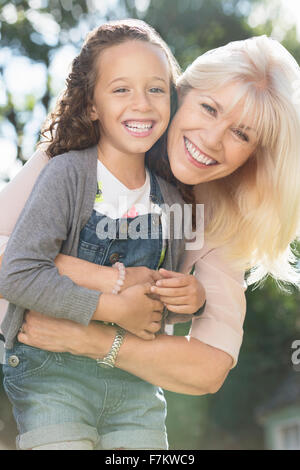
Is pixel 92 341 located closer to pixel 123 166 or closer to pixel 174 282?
pixel 174 282

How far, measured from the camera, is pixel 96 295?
223cm

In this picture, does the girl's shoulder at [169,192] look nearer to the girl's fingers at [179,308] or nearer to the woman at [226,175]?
the woman at [226,175]

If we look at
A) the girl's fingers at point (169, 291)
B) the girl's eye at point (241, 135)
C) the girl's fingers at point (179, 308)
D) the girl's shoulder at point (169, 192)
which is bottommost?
the girl's fingers at point (179, 308)

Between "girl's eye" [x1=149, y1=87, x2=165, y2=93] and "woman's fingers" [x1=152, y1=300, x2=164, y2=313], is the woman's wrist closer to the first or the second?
"woman's fingers" [x1=152, y1=300, x2=164, y2=313]

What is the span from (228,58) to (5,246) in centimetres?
122

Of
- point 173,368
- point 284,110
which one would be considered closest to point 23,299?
point 173,368

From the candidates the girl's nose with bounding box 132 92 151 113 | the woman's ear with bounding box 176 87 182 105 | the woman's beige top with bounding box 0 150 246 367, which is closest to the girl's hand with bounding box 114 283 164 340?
the woman's beige top with bounding box 0 150 246 367

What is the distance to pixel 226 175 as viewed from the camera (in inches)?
118

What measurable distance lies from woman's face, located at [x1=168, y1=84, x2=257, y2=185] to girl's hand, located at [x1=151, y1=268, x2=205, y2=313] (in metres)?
0.49

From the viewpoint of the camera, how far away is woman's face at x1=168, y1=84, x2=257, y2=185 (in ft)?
8.87

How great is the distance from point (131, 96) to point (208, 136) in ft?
1.22

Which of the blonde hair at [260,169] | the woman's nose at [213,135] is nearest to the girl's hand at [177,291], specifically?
the blonde hair at [260,169]

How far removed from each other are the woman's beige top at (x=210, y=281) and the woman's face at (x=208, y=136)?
37 cm

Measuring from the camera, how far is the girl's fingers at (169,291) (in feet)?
7.80
